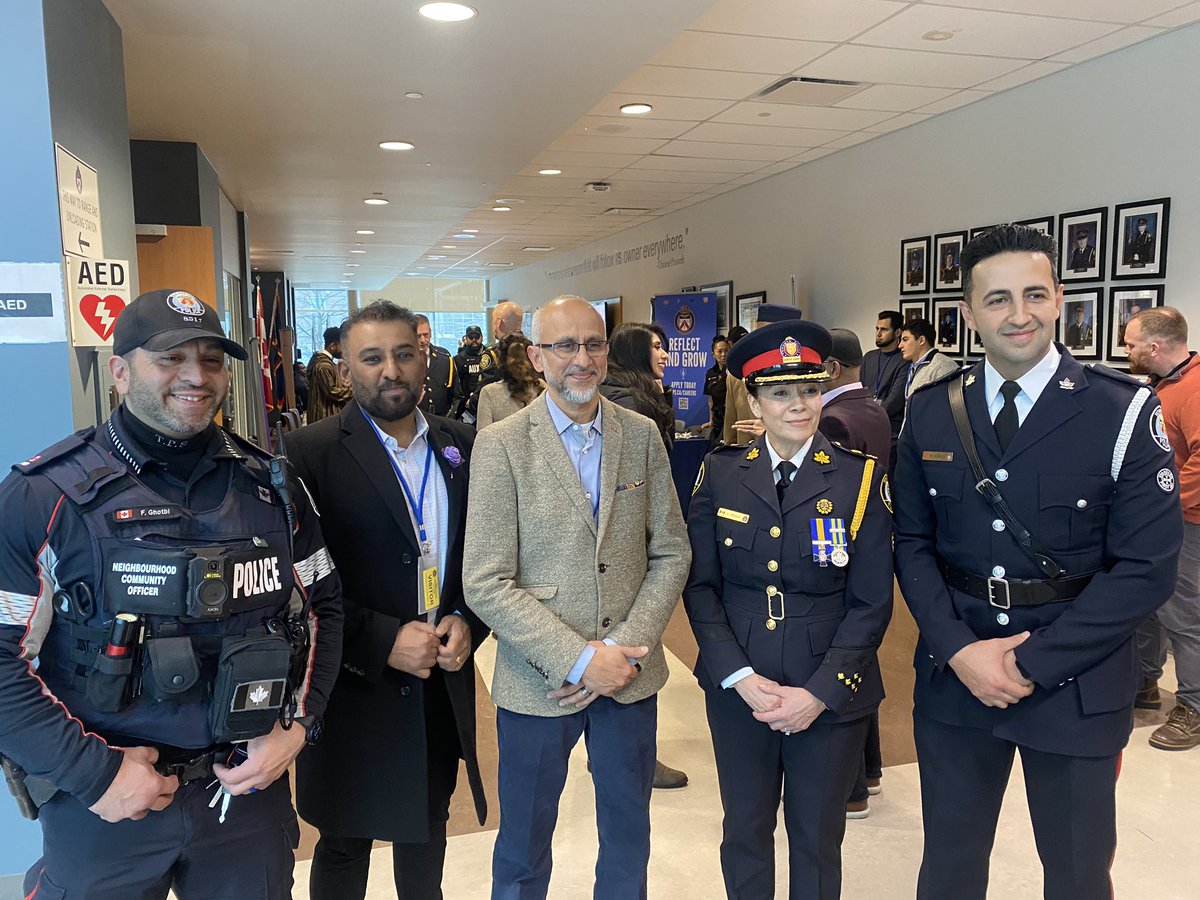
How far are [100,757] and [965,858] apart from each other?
73.6 inches

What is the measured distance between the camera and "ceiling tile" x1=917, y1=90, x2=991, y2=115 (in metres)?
5.76

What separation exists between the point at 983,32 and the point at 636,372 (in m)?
2.86

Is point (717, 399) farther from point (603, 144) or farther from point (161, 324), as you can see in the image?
point (161, 324)

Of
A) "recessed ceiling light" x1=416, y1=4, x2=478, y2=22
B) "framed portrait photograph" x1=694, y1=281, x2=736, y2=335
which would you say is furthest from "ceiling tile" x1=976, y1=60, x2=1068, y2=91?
"framed portrait photograph" x1=694, y1=281, x2=736, y2=335

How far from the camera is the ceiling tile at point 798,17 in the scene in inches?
161

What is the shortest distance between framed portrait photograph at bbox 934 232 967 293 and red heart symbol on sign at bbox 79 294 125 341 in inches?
216

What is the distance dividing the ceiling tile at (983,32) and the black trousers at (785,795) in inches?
148

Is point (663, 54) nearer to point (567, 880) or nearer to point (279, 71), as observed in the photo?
point (279, 71)

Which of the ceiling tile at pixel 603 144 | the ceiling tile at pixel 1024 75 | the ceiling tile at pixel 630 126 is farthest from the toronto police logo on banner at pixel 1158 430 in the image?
the ceiling tile at pixel 603 144

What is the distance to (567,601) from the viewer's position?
6.38 feet

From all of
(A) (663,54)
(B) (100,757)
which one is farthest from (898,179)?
(B) (100,757)

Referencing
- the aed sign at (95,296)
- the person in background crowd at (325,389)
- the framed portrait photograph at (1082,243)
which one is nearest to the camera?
the aed sign at (95,296)

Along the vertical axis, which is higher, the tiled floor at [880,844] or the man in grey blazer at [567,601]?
the man in grey blazer at [567,601]

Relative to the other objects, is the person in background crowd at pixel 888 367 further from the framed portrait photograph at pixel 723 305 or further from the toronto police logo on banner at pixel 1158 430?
the toronto police logo on banner at pixel 1158 430
